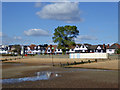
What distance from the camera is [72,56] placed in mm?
76250

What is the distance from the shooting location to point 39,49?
488ft

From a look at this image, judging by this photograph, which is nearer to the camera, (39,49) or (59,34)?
(59,34)

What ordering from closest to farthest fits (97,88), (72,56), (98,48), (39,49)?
(97,88)
(72,56)
(98,48)
(39,49)

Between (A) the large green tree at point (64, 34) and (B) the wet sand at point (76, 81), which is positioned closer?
(B) the wet sand at point (76, 81)

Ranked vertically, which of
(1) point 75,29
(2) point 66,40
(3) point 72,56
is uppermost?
(1) point 75,29

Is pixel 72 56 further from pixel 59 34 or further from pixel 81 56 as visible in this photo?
pixel 59 34

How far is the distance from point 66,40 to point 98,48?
112 ft

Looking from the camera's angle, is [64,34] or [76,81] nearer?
[76,81]

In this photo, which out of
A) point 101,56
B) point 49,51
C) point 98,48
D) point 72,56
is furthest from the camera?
point 49,51

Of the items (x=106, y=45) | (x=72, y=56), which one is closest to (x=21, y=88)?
(x=72, y=56)

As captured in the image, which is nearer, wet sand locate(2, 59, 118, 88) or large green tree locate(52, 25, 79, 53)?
wet sand locate(2, 59, 118, 88)

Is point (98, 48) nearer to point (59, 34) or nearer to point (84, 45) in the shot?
point (84, 45)

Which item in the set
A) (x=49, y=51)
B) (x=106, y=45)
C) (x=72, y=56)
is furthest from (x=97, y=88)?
(x=49, y=51)

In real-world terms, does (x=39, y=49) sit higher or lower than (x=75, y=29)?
lower
